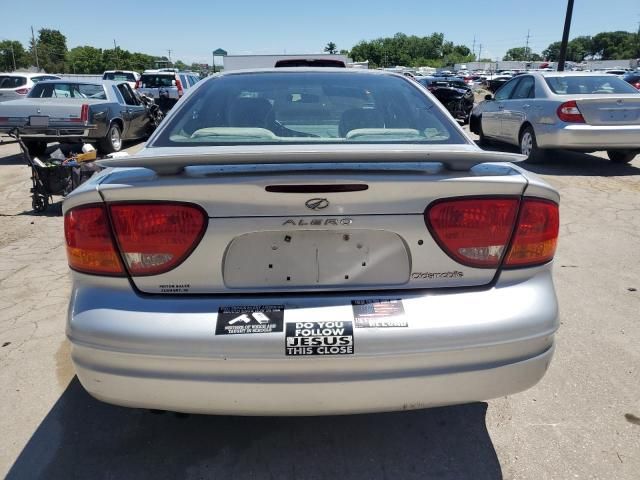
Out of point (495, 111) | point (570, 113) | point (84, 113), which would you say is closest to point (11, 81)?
point (84, 113)

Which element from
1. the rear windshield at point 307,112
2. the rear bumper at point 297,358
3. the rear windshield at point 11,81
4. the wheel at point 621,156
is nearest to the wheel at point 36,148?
the rear windshield at point 11,81

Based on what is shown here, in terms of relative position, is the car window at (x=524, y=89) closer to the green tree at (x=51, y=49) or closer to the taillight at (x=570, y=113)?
Answer: the taillight at (x=570, y=113)

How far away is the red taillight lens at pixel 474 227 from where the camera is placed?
1.87m

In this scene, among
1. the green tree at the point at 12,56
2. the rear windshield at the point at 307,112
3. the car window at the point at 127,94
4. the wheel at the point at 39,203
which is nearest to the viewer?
the rear windshield at the point at 307,112

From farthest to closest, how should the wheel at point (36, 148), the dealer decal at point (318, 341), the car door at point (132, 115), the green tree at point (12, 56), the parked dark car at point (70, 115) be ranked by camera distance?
the green tree at point (12, 56)
the car door at point (132, 115)
the wheel at point (36, 148)
the parked dark car at point (70, 115)
the dealer decal at point (318, 341)

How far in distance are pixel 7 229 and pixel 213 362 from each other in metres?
5.14

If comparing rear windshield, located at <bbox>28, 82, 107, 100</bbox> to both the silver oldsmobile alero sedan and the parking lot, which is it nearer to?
the parking lot

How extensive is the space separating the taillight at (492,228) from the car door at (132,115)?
10305 millimetres

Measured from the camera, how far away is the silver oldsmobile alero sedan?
5.78ft

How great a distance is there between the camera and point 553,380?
2.81 m

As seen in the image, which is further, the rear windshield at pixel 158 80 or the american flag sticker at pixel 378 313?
the rear windshield at pixel 158 80

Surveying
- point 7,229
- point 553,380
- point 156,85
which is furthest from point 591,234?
point 156,85

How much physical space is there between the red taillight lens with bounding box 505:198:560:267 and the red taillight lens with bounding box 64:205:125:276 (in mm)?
1481

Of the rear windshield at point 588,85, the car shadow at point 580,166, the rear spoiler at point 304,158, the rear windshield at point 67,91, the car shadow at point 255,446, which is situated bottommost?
Result: the car shadow at point 255,446
